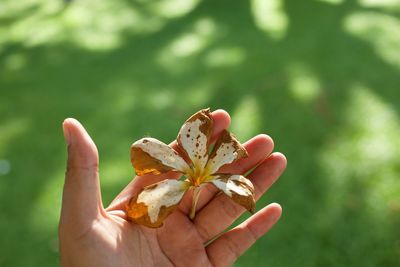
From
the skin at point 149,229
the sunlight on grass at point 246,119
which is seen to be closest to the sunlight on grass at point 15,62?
the sunlight on grass at point 246,119

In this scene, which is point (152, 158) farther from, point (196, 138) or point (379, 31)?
point (379, 31)

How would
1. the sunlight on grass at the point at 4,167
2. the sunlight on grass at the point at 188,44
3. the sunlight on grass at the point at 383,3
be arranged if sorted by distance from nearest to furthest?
the sunlight on grass at the point at 4,167, the sunlight on grass at the point at 188,44, the sunlight on grass at the point at 383,3

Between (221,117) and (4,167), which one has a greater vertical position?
(221,117)

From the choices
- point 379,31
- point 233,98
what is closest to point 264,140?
point 233,98

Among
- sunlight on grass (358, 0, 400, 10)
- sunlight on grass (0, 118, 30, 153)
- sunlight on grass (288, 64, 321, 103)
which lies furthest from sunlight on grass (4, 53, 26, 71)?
sunlight on grass (358, 0, 400, 10)

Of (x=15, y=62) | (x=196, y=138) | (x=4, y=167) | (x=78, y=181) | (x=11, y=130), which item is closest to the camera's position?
(x=78, y=181)

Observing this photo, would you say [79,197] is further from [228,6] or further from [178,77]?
[228,6]

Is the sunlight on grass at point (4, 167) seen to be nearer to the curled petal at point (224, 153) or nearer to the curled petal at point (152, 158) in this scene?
the curled petal at point (152, 158)
